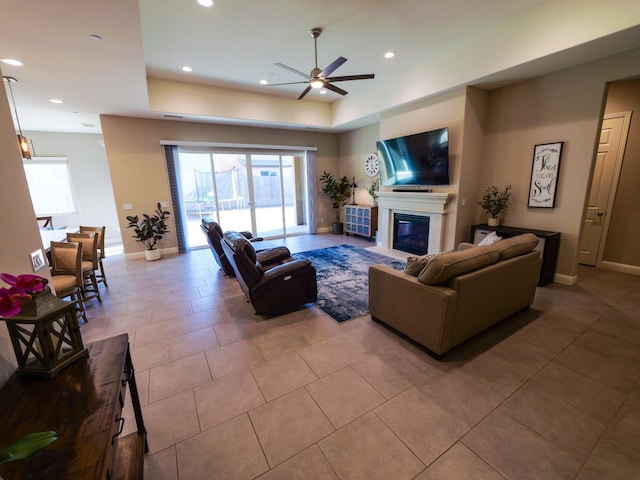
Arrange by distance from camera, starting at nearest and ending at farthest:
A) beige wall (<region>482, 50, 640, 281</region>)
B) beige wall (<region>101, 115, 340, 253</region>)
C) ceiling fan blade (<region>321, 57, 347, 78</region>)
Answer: ceiling fan blade (<region>321, 57, 347, 78</region>)
beige wall (<region>482, 50, 640, 281</region>)
beige wall (<region>101, 115, 340, 253</region>)

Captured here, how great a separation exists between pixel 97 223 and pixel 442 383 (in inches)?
365

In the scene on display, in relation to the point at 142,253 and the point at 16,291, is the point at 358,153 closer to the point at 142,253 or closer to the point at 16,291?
the point at 142,253

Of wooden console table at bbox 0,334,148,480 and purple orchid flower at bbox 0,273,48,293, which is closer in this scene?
wooden console table at bbox 0,334,148,480

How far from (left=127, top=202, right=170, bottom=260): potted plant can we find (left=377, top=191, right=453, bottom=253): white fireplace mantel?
194 inches

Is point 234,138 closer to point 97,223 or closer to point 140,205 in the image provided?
point 140,205

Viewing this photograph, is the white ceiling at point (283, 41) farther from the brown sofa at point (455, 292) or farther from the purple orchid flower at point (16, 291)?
the brown sofa at point (455, 292)

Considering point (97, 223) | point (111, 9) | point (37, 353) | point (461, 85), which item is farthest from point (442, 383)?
point (97, 223)

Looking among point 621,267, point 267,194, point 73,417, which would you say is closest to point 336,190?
point 267,194

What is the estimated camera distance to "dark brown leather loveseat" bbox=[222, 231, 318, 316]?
302cm

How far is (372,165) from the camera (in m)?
6.99

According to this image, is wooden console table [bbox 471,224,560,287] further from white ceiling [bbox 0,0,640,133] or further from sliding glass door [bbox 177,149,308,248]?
sliding glass door [bbox 177,149,308,248]

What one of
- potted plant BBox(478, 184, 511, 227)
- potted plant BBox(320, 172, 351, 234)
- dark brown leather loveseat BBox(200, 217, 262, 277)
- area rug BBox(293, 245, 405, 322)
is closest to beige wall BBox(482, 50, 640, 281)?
potted plant BBox(478, 184, 511, 227)

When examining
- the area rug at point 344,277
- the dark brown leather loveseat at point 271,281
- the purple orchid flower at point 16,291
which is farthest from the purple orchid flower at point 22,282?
the area rug at point 344,277

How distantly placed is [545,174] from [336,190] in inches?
193
